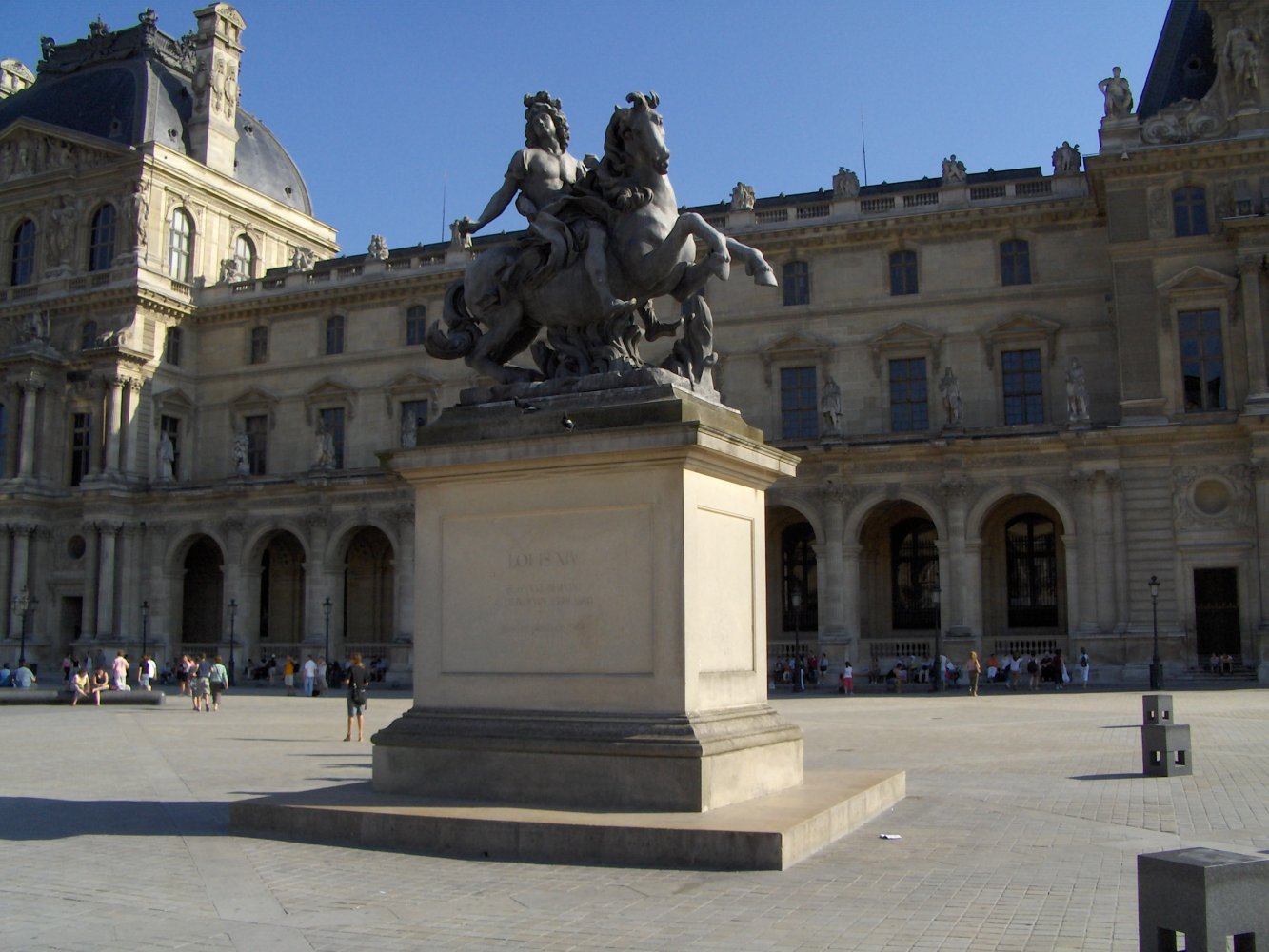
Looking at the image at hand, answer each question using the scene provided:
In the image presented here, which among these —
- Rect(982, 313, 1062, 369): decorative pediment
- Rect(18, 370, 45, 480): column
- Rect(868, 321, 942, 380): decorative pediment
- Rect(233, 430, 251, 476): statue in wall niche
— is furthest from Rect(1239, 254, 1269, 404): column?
Rect(18, 370, 45, 480): column

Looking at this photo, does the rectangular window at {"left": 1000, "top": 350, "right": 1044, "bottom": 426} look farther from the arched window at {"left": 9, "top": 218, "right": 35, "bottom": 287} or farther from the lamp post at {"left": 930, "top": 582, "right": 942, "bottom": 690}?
the arched window at {"left": 9, "top": 218, "right": 35, "bottom": 287}

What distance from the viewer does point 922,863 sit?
344 inches

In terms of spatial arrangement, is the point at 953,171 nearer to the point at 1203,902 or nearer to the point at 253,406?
the point at 253,406

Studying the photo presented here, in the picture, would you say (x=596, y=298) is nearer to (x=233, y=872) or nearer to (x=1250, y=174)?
(x=233, y=872)

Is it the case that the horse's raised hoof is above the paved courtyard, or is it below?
above

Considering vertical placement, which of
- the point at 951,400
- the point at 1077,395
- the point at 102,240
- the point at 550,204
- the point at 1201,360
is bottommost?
the point at 550,204

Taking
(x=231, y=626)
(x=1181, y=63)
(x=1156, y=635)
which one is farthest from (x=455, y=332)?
(x=231, y=626)

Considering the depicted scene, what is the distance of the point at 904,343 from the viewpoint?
49562 mm

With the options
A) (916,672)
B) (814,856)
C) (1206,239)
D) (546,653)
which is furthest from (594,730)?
(1206,239)

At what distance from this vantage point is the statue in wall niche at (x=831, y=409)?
47.4 m

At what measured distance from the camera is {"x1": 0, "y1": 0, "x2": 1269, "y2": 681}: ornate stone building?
141 feet

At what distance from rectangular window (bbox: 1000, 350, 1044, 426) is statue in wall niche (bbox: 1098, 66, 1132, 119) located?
352 inches

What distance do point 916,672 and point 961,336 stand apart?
1325 centimetres

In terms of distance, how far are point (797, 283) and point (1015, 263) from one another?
8444 mm
